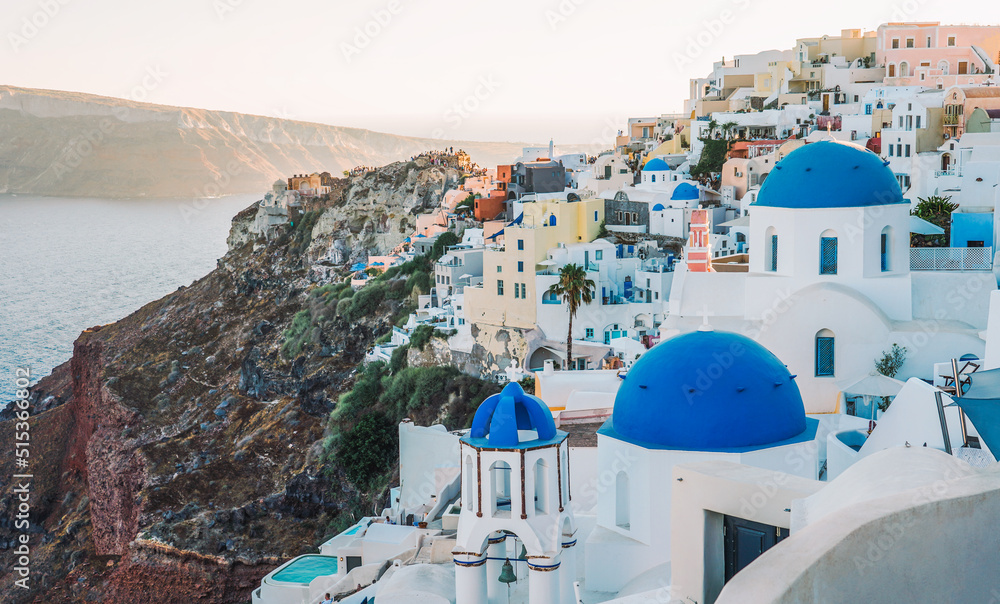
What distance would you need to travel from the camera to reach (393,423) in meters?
36.2

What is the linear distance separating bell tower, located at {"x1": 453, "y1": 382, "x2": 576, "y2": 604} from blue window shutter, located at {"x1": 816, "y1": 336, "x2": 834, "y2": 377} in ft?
25.4

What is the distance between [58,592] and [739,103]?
39.4 meters

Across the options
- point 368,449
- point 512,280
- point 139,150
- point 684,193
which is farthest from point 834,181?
point 139,150

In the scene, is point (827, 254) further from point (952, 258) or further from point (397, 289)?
point (397, 289)

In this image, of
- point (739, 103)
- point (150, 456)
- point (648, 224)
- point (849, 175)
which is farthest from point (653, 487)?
point (739, 103)

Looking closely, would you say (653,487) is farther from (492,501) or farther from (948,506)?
(948,506)

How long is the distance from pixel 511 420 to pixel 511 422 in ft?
0.08

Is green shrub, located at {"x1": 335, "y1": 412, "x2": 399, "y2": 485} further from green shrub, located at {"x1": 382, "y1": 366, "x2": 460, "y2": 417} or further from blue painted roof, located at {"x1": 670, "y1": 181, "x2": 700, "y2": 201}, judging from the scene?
blue painted roof, located at {"x1": 670, "y1": 181, "x2": 700, "y2": 201}

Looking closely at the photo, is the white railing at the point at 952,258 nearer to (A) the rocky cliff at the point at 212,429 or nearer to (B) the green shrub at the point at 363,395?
(A) the rocky cliff at the point at 212,429

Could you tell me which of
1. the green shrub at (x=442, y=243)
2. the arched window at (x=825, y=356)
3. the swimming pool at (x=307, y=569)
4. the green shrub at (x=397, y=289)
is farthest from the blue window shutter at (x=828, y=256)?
the green shrub at (x=397, y=289)

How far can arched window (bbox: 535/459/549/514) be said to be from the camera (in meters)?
11.7

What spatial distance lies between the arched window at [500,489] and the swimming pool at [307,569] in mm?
10042

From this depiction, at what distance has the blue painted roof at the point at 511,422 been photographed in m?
11.6

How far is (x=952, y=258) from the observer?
19297 millimetres
